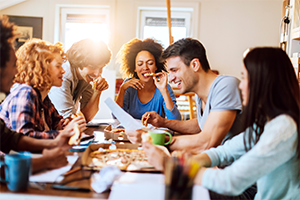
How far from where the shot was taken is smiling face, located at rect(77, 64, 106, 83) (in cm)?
212

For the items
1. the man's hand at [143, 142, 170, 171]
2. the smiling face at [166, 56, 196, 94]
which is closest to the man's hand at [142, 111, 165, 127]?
the smiling face at [166, 56, 196, 94]

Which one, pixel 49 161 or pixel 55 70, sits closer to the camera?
pixel 49 161

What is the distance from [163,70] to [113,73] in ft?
5.93

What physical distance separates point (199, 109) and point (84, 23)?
396 cm

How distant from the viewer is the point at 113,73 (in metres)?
4.14

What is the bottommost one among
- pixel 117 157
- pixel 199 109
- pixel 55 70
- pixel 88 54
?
pixel 117 157

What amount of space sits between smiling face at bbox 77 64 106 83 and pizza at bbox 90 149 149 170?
1.07m

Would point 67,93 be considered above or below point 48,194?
above

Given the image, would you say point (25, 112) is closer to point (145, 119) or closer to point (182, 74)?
point (145, 119)

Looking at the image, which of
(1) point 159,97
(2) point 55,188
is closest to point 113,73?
(1) point 159,97

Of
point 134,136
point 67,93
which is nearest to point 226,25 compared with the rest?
point 67,93

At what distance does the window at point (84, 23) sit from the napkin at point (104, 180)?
436cm

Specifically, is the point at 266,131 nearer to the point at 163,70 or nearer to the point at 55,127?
the point at 55,127

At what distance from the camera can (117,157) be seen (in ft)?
3.68
